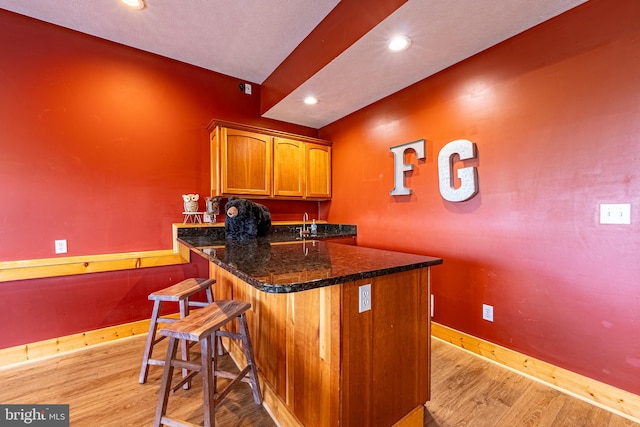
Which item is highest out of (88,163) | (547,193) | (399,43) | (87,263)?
(399,43)

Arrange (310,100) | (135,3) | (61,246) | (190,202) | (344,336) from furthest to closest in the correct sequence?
(310,100)
(190,202)
(61,246)
(135,3)
(344,336)

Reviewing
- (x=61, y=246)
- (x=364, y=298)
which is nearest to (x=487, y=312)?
(x=364, y=298)

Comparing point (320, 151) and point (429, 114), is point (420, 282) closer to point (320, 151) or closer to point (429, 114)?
point (429, 114)

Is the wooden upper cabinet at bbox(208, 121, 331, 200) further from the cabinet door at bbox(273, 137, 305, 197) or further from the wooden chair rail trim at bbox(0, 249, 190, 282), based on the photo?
the wooden chair rail trim at bbox(0, 249, 190, 282)

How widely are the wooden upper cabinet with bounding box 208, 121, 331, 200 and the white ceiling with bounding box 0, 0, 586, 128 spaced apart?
54 centimetres

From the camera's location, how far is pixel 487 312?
6.82 feet

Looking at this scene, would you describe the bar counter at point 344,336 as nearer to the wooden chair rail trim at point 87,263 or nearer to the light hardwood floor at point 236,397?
the light hardwood floor at point 236,397

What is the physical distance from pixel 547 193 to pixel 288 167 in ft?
8.02

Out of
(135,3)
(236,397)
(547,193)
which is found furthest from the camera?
(135,3)

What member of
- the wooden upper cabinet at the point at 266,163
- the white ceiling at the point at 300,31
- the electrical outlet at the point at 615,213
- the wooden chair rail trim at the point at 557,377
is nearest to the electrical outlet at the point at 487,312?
the wooden chair rail trim at the point at 557,377

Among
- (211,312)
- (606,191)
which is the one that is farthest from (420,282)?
(606,191)

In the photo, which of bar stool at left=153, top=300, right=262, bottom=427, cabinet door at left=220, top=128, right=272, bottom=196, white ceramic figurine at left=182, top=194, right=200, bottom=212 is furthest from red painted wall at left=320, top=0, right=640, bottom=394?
white ceramic figurine at left=182, top=194, right=200, bottom=212

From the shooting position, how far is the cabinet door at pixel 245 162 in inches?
110

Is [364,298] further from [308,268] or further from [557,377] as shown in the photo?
[557,377]
